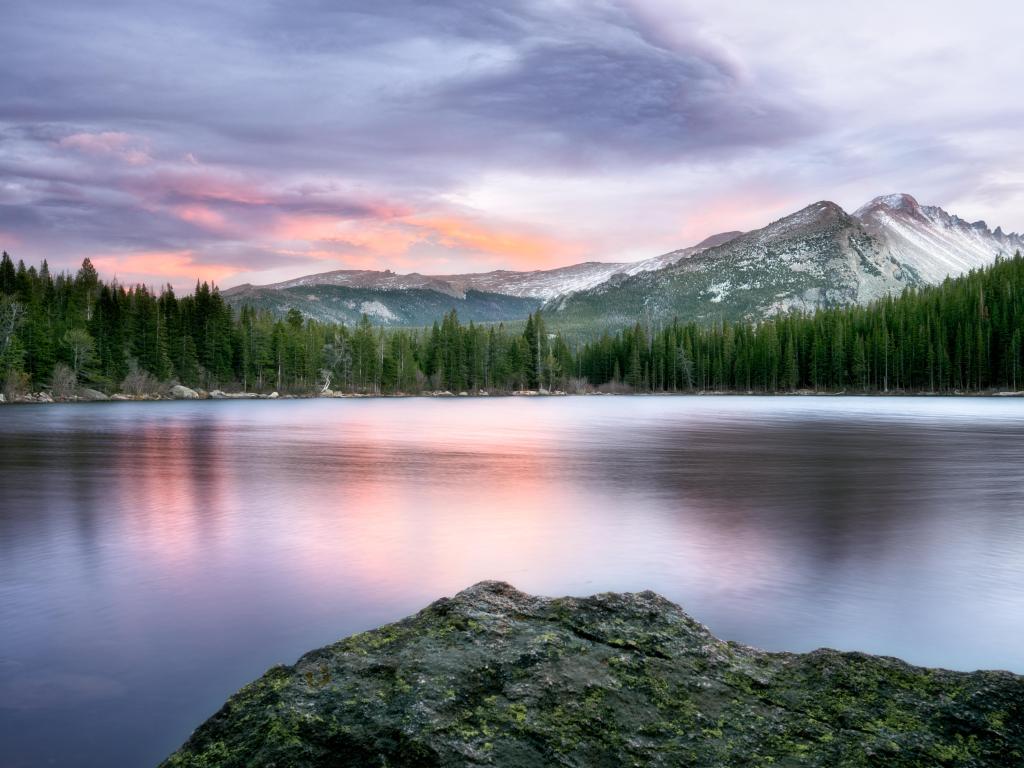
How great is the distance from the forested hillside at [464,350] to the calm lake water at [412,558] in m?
89.8

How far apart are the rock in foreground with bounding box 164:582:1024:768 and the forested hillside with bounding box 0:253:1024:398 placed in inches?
4123

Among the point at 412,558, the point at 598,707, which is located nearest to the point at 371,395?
the point at 412,558

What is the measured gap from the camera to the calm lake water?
25.2 feet

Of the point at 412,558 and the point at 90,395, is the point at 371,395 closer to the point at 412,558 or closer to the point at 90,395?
the point at 90,395

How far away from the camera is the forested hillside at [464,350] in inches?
4353

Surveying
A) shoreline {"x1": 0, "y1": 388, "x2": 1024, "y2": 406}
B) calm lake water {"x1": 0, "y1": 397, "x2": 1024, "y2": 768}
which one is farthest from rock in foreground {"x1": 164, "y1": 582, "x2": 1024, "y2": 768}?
shoreline {"x1": 0, "y1": 388, "x2": 1024, "y2": 406}

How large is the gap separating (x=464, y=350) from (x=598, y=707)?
480 ft

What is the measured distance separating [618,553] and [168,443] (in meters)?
32.2

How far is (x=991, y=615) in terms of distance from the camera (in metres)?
9.62

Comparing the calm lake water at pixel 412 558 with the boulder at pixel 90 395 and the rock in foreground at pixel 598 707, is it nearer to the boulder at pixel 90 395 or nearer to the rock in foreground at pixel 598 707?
the rock in foreground at pixel 598 707

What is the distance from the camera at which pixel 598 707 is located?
13.5ft

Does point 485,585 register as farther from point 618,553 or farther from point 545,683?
point 618,553

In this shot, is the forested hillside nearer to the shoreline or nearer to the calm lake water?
the shoreline

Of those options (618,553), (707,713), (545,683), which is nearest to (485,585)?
(545,683)
